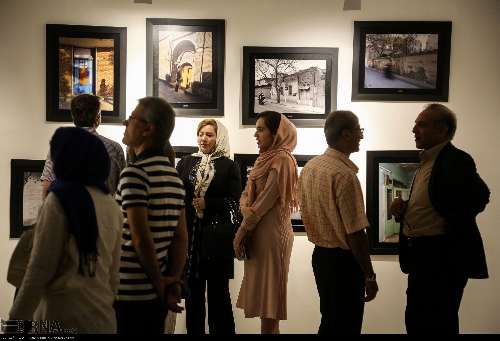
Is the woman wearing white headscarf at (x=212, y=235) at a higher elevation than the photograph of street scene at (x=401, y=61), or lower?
lower

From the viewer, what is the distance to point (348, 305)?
3.03 m

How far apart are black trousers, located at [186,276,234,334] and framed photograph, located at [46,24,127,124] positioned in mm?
1451

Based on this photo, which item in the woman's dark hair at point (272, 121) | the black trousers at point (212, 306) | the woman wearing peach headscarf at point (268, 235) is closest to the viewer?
the woman wearing peach headscarf at point (268, 235)

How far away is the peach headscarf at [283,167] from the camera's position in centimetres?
368

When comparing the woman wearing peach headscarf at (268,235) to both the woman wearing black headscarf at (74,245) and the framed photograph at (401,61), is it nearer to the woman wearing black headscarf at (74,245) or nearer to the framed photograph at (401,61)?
the framed photograph at (401,61)

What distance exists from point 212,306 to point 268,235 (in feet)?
2.21

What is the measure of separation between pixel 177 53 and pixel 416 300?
2535 millimetres

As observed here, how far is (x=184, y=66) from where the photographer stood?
439 centimetres

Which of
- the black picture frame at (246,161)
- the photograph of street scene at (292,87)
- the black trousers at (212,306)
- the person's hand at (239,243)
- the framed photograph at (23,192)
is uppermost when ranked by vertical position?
the photograph of street scene at (292,87)

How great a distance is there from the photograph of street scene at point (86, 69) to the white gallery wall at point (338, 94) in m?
0.15

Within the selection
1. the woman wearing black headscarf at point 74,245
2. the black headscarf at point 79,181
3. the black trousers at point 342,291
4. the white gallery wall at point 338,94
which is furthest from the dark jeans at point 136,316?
the white gallery wall at point 338,94

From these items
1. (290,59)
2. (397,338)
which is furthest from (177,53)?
(397,338)

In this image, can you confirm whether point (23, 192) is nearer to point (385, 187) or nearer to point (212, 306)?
point (212, 306)

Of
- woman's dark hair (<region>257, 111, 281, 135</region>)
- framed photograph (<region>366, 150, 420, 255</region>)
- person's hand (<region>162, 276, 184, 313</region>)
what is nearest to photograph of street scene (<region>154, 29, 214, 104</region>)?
woman's dark hair (<region>257, 111, 281, 135</region>)
